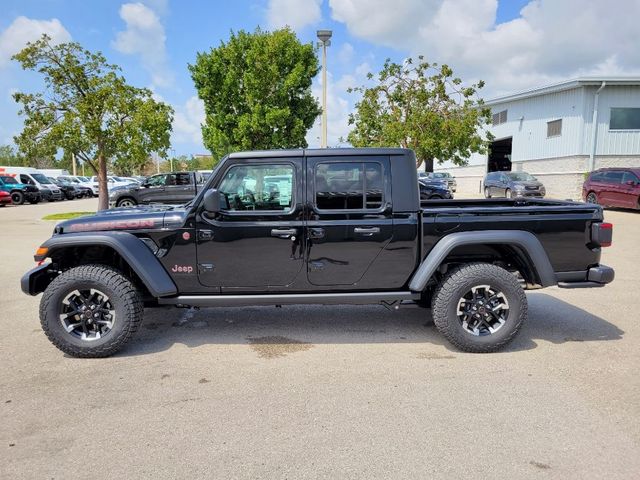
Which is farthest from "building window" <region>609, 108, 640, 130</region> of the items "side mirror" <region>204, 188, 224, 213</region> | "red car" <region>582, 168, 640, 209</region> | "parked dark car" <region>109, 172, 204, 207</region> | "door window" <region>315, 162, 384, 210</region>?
"side mirror" <region>204, 188, 224, 213</region>

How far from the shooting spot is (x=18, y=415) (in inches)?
128

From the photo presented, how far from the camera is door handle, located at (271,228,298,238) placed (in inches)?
168

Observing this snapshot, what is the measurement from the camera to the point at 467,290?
14.1 feet

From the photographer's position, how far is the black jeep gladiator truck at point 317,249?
13.9 feet

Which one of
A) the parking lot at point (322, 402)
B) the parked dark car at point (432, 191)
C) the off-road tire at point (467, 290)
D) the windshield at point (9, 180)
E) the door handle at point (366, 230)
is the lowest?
the parking lot at point (322, 402)

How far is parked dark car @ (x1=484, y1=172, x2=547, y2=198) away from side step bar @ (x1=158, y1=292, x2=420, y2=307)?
1995cm

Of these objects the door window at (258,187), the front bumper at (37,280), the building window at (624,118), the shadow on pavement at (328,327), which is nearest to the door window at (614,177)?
the building window at (624,118)

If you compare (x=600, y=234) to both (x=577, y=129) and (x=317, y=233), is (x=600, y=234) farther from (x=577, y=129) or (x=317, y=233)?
(x=577, y=129)

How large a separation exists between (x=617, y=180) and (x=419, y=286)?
689 inches

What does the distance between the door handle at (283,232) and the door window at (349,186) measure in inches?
12.9

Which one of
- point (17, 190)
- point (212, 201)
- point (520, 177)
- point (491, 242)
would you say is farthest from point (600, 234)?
point (17, 190)

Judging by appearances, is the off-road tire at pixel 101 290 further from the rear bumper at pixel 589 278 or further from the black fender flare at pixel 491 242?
the rear bumper at pixel 589 278

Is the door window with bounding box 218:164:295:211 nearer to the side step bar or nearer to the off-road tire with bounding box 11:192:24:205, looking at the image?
the side step bar

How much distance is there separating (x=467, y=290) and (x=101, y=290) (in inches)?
130
